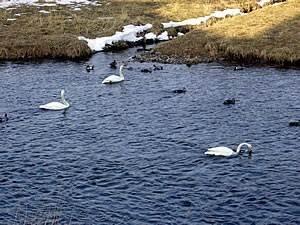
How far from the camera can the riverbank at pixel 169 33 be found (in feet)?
164

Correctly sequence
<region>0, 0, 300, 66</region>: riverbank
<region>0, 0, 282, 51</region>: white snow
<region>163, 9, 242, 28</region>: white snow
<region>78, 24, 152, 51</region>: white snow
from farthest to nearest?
<region>163, 9, 242, 28</region>: white snow → <region>0, 0, 282, 51</region>: white snow → <region>78, 24, 152, 51</region>: white snow → <region>0, 0, 300, 66</region>: riverbank

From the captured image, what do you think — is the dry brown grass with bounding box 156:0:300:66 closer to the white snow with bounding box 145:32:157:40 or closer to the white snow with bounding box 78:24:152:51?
the white snow with bounding box 145:32:157:40

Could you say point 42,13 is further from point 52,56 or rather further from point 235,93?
point 235,93

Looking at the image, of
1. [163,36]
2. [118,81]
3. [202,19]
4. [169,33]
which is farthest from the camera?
[202,19]

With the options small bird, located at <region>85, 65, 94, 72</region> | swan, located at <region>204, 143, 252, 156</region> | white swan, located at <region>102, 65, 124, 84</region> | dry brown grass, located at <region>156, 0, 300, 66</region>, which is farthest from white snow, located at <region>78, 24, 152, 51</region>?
swan, located at <region>204, 143, 252, 156</region>

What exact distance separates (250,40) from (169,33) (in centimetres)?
1380

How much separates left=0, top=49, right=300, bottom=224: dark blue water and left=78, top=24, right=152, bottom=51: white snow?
1459 cm

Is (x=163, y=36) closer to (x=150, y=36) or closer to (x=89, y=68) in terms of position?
(x=150, y=36)

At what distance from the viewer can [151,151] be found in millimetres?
26031

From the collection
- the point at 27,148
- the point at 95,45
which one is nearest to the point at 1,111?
the point at 27,148

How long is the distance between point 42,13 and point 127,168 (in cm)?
5264

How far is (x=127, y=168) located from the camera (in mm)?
23812

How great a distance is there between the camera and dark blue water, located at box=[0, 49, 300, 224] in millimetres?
19750

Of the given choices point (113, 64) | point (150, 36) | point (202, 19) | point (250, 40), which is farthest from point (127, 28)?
point (250, 40)
